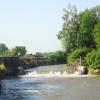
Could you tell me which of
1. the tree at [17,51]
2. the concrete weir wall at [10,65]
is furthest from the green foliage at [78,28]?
the tree at [17,51]

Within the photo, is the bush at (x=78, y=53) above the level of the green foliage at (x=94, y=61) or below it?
above

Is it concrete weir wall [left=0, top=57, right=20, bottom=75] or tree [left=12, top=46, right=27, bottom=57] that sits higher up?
tree [left=12, top=46, right=27, bottom=57]

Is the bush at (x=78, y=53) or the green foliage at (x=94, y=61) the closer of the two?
the green foliage at (x=94, y=61)

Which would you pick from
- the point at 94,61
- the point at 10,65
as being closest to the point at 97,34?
the point at 94,61

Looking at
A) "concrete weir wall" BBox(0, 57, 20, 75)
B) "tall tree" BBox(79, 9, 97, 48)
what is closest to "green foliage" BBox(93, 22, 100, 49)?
"tall tree" BBox(79, 9, 97, 48)

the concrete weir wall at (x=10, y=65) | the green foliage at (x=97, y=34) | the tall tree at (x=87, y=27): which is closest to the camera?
the concrete weir wall at (x=10, y=65)

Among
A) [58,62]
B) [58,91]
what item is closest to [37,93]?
[58,91]

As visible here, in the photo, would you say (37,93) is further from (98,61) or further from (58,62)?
(58,62)

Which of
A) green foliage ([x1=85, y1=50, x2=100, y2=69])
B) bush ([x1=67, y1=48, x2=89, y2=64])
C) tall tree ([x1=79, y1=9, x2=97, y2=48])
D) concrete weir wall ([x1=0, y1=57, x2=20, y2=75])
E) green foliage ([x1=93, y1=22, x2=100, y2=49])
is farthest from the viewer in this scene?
tall tree ([x1=79, y1=9, x2=97, y2=48])

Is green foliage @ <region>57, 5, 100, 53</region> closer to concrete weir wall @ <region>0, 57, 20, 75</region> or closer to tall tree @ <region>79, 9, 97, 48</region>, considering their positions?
tall tree @ <region>79, 9, 97, 48</region>

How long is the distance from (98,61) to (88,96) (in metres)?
35.2

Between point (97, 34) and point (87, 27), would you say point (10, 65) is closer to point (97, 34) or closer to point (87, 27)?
point (97, 34)

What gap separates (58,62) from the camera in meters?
146

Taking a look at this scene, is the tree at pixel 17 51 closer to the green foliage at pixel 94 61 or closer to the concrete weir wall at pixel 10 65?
the concrete weir wall at pixel 10 65
